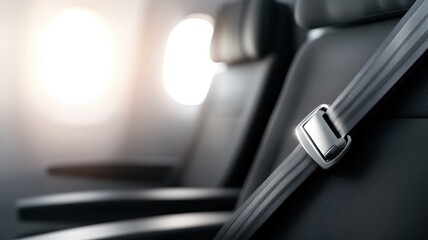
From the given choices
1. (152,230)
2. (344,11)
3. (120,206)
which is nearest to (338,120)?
(344,11)

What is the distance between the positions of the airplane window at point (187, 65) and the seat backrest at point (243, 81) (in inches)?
29.4

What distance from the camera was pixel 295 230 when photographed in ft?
2.94

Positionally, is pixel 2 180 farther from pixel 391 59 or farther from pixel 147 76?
pixel 391 59

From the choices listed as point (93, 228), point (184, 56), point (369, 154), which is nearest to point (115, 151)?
point (184, 56)

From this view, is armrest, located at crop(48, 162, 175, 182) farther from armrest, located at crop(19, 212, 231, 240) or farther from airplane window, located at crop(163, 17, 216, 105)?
armrest, located at crop(19, 212, 231, 240)

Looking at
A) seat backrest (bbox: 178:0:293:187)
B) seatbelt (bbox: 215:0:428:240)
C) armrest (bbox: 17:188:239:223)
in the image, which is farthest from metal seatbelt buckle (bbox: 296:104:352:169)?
seat backrest (bbox: 178:0:293:187)

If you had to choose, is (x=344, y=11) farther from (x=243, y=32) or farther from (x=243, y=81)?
(x=243, y=81)

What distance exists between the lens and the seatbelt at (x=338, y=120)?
2.40 feet

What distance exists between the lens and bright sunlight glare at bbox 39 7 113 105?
2395 millimetres

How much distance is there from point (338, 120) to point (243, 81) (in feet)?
3.16

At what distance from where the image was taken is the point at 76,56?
2484 mm

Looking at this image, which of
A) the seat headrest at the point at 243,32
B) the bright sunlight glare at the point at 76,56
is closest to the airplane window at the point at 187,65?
the bright sunlight glare at the point at 76,56

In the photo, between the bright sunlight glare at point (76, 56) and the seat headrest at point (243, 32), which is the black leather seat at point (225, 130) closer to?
the seat headrest at point (243, 32)

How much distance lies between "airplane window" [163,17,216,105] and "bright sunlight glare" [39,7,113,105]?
31cm
